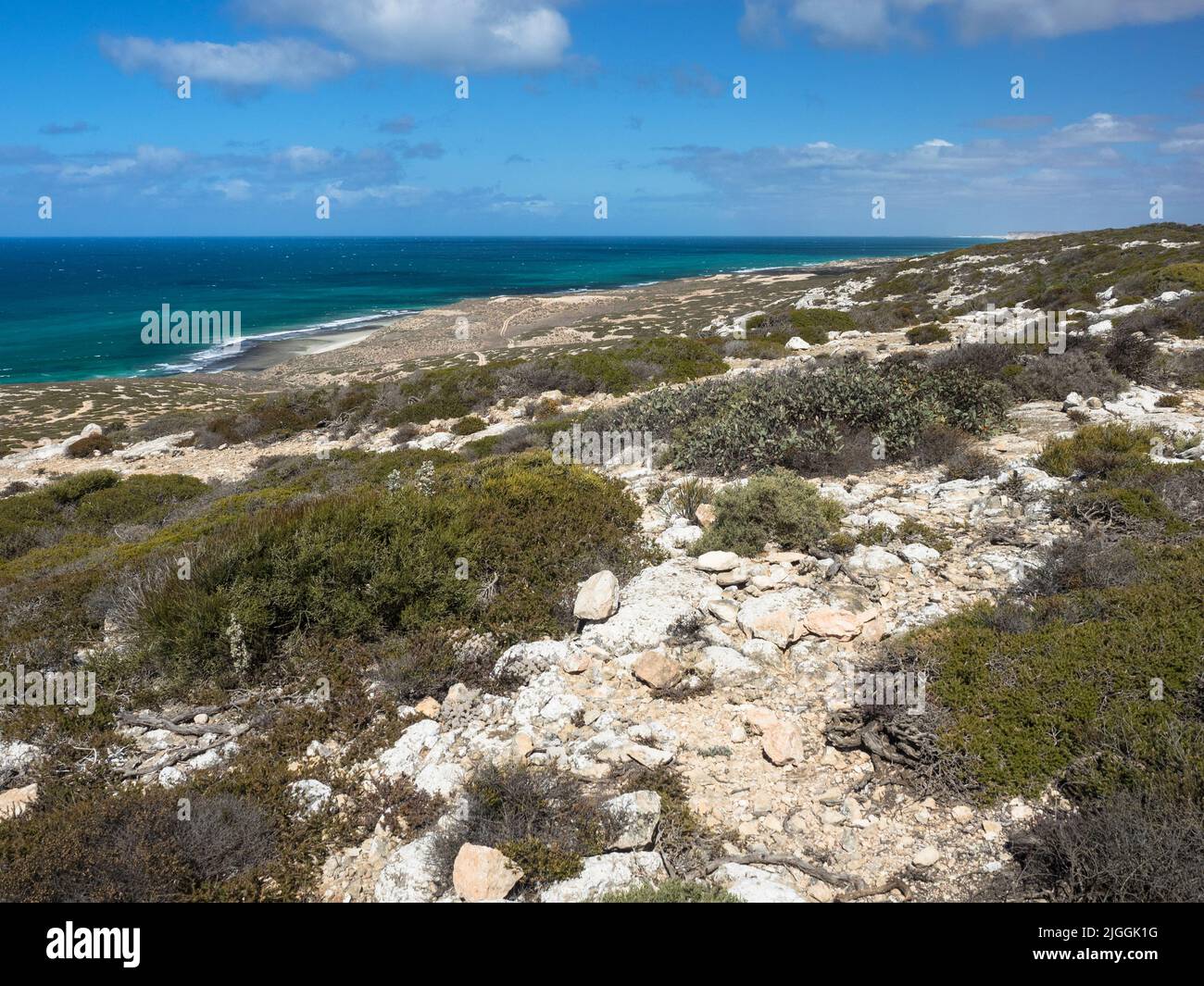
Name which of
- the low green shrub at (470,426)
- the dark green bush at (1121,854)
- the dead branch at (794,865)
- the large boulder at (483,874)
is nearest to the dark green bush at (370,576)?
the large boulder at (483,874)

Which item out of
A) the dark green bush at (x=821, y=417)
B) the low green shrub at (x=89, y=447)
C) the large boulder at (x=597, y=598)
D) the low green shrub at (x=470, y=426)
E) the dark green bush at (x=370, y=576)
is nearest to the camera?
the dark green bush at (x=370, y=576)

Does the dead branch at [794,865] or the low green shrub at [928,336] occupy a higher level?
the low green shrub at [928,336]

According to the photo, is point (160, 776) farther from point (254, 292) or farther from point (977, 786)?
point (254, 292)

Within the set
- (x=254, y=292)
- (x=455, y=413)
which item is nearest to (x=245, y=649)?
(x=455, y=413)

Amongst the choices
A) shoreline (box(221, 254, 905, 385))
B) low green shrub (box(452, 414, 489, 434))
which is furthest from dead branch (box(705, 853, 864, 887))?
shoreline (box(221, 254, 905, 385))

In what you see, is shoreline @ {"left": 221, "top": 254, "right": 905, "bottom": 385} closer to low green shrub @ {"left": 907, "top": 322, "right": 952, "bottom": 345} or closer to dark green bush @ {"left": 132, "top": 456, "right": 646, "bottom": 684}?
low green shrub @ {"left": 907, "top": 322, "right": 952, "bottom": 345}

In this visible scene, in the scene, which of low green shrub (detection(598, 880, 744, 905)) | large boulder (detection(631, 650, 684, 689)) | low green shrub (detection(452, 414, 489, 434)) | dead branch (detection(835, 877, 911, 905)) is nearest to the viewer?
low green shrub (detection(598, 880, 744, 905))

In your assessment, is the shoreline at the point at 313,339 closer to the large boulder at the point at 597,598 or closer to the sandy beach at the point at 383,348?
the sandy beach at the point at 383,348

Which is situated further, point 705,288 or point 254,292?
point 254,292

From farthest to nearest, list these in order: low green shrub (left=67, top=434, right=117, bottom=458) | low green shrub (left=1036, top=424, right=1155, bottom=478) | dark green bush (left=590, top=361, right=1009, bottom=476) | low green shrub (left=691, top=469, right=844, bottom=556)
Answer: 1. low green shrub (left=67, top=434, right=117, bottom=458)
2. dark green bush (left=590, top=361, right=1009, bottom=476)
3. low green shrub (left=1036, top=424, right=1155, bottom=478)
4. low green shrub (left=691, top=469, right=844, bottom=556)

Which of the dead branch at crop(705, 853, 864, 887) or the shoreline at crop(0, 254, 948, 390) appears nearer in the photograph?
the dead branch at crop(705, 853, 864, 887)

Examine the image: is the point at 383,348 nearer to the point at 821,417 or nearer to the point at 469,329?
the point at 469,329
